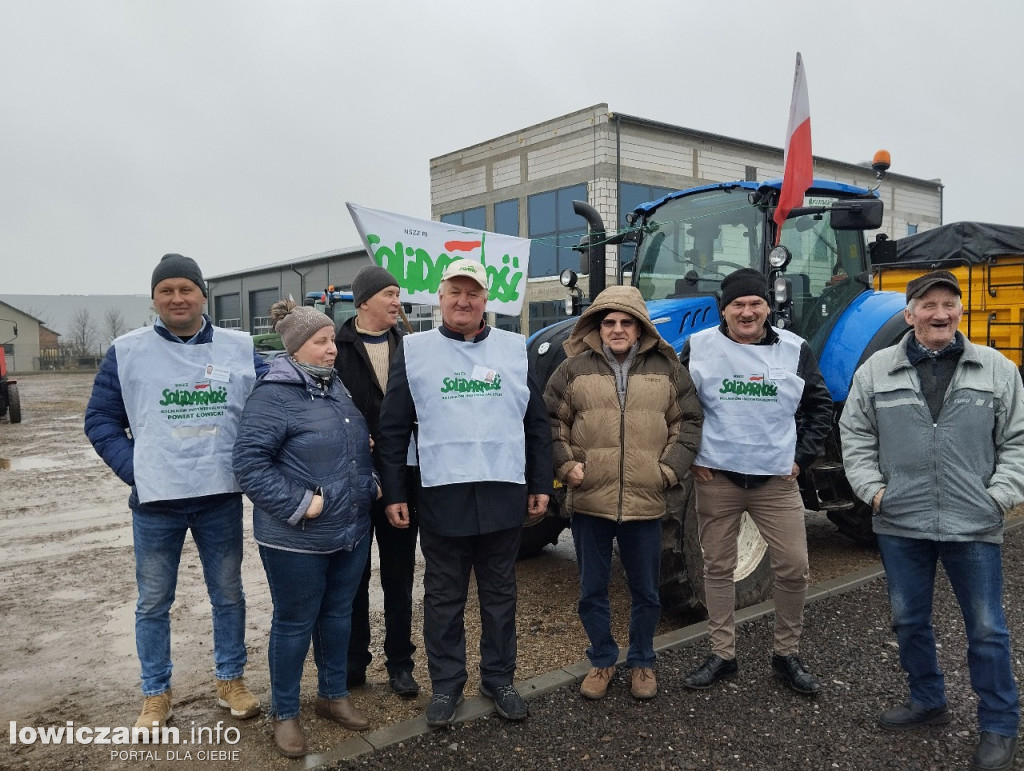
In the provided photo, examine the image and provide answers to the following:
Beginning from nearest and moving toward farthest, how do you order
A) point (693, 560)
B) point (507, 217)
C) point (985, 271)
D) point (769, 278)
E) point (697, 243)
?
point (693, 560)
point (769, 278)
point (697, 243)
point (985, 271)
point (507, 217)

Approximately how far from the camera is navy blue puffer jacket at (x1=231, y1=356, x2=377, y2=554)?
296cm

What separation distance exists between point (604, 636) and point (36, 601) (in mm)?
3850

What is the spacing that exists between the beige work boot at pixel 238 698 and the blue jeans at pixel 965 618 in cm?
277

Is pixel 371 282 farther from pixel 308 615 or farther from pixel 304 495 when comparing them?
pixel 308 615

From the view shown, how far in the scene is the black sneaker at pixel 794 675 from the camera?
11.9 feet

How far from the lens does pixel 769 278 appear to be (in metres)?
5.17

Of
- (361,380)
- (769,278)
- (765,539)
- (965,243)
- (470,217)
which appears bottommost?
(765,539)

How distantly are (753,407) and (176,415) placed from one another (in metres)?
2.51

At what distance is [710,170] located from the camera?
86.5 ft

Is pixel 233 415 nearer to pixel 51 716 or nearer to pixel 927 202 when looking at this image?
pixel 51 716

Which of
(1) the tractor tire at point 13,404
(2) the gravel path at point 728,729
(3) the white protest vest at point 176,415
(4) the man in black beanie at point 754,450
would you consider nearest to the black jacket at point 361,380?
(3) the white protest vest at point 176,415

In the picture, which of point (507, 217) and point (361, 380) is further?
point (507, 217)

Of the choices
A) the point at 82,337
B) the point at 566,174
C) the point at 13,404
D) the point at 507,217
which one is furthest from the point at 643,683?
the point at 82,337

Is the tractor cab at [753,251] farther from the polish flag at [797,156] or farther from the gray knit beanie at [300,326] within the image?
the gray knit beanie at [300,326]
